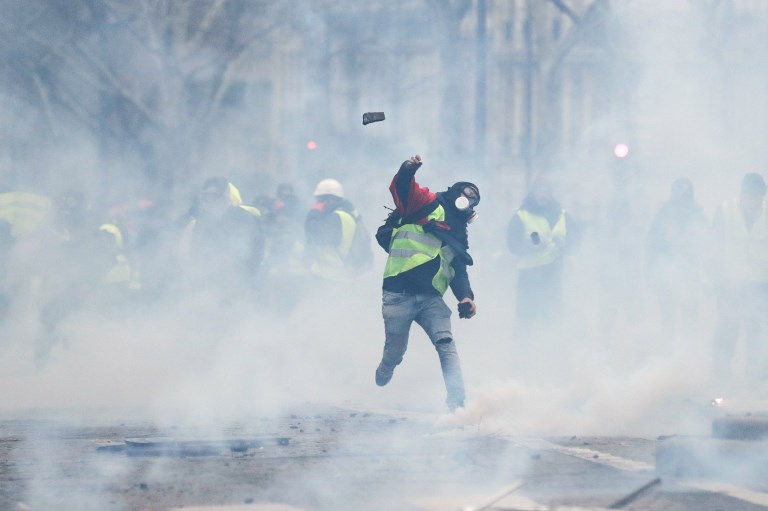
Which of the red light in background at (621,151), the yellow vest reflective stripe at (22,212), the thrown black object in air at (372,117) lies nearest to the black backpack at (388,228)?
the thrown black object in air at (372,117)

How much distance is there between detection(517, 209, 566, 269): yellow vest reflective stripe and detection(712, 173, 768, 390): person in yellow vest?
4.28 ft

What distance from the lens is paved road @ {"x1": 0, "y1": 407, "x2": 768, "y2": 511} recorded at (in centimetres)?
616

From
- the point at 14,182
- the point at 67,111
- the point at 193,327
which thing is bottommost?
the point at 193,327

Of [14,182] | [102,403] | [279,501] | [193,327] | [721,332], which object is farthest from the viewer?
[14,182]

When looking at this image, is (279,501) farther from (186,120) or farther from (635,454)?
(186,120)

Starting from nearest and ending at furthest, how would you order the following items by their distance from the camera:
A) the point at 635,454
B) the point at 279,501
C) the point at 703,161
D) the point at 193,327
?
the point at 279,501 < the point at 635,454 < the point at 193,327 < the point at 703,161

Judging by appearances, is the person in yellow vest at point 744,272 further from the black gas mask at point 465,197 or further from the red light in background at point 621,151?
the black gas mask at point 465,197

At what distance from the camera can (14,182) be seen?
688 inches

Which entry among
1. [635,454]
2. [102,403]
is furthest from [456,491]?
[102,403]

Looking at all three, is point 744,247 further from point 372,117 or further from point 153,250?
point 153,250

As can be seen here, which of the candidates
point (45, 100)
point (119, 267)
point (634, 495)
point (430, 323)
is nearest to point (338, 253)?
point (119, 267)

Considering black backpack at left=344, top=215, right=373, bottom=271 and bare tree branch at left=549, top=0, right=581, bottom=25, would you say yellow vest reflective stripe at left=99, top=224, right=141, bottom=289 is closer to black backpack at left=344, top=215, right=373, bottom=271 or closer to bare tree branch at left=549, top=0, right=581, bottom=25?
black backpack at left=344, top=215, right=373, bottom=271

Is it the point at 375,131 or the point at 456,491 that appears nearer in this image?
the point at 456,491

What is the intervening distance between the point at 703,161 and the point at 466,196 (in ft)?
37.7
